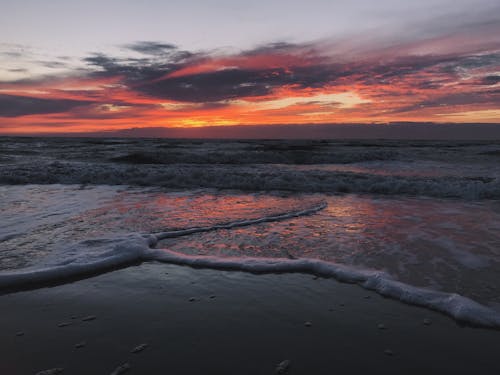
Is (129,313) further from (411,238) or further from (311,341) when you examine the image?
(411,238)

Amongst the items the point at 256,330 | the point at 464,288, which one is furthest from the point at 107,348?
the point at 464,288

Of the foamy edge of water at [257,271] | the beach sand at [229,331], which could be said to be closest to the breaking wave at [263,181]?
the foamy edge of water at [257,271]

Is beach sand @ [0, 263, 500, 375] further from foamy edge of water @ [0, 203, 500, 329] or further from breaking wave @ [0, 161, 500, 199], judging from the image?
breaking wave @ [0, 161, 500, 199]

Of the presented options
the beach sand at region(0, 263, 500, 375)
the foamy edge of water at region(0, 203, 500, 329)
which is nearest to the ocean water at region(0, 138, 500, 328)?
the foamy edge of water at region(0, 203, 500, 329)

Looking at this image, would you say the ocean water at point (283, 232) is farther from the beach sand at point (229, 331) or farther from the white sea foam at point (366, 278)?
the beach sand at point (229, 331)

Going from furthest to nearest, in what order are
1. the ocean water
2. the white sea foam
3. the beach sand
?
1. the ocean water
2. the white sea foam
3. the beach sand

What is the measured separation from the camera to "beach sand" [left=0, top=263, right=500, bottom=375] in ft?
9.32

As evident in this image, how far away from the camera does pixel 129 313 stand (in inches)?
144

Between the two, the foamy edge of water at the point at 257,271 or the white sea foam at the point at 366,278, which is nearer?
the white sea foam at the point at 366,278

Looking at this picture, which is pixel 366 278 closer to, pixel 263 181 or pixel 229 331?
pixel 229 331

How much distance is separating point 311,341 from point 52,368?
206 centimetres

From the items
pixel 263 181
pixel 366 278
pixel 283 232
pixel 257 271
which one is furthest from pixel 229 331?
pixel 263 181

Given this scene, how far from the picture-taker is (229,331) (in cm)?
334

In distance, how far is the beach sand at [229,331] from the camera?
2842 millimetres
